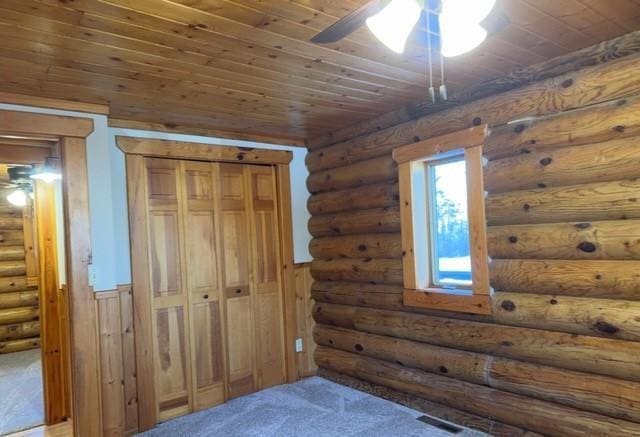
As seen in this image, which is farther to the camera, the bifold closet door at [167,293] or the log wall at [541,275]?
the bifold closet door at [167,293]

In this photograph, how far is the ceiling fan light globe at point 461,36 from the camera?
5.09 ft

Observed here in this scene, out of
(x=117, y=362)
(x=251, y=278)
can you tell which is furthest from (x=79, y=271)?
(x=251, y=278)

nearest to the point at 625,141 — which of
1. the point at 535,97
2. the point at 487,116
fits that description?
the point at 535,97

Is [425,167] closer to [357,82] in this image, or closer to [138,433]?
[357,82]

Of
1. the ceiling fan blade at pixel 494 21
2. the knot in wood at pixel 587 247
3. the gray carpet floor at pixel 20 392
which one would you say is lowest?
the gray carpet floor at pixel 20 392

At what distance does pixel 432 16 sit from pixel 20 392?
5.08 m

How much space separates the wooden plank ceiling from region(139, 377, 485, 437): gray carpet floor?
237cm

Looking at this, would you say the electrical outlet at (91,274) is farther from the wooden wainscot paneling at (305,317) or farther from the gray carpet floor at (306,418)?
the wooden wainscot paneling at (305,317)

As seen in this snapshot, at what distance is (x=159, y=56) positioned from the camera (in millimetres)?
2314

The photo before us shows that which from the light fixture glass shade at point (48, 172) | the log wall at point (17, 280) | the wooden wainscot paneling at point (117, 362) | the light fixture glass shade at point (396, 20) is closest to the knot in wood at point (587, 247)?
the light fixture glass shade at point (396, 20)

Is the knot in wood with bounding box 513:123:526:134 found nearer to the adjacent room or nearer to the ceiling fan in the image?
the adjacent room

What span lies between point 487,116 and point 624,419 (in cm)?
192

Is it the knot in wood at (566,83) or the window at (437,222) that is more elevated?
the knot in wood at (566,83)

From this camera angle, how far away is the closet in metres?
3.61
